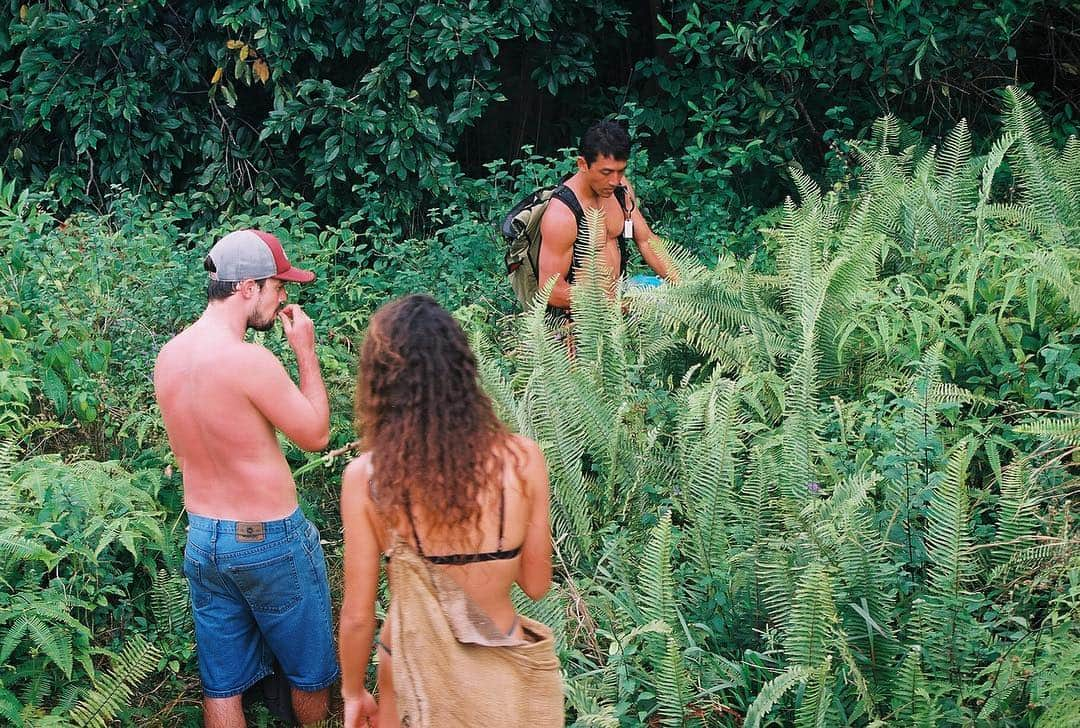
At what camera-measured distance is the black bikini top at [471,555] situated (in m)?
2.56

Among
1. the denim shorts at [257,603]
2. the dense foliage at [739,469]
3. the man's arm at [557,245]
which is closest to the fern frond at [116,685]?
the dense foliage at [739,469]

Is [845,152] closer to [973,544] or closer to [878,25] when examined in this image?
[878,25]

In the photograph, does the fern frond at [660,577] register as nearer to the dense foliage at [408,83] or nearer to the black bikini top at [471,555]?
the black bikini top at [471,555]

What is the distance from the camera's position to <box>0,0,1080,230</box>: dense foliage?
25.7ft

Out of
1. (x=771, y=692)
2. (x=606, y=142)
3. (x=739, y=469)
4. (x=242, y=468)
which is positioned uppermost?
(x=606, y=142)

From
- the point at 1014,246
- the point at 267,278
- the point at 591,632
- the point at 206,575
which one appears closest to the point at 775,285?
the point at 1014,246

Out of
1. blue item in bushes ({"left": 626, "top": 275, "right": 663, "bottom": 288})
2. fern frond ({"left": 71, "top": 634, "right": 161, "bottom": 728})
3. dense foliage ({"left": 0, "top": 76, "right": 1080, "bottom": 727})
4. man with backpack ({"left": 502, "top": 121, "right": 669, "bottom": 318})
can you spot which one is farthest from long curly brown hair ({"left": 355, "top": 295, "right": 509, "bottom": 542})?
blue item in bushes ({"left": 626, "top": 275, "right": 663, "bottom": 288})

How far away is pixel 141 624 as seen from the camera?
430 centimetres

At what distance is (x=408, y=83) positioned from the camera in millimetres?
7891

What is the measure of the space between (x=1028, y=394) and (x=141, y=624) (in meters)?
3.73

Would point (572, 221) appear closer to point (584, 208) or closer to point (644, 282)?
point (584, 208)

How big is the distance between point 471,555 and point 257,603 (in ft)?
4.78

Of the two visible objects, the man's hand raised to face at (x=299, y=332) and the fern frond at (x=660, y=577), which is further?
the man's hand raised to face at (x=299, y=332)

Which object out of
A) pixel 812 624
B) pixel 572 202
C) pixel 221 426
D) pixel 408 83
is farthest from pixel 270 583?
pixel 408 83
